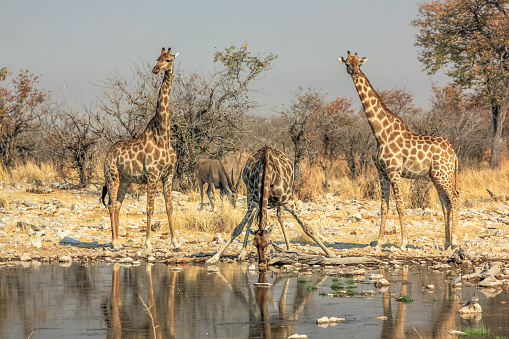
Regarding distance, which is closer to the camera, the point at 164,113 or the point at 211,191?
the point at 164,113

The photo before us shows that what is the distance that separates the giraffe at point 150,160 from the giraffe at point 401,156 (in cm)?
331

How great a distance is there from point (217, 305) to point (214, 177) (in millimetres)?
11372

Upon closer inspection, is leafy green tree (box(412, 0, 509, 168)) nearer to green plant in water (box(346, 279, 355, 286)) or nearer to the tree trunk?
the tree trunk

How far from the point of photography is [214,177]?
18.6 m

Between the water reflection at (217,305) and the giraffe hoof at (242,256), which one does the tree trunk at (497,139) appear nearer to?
the giraffe hoof at (242,256)

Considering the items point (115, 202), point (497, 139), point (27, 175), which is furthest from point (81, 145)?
point (497, 139)

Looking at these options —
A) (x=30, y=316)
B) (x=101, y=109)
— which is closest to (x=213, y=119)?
(x=101, y=109)

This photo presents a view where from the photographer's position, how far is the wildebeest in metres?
18.6

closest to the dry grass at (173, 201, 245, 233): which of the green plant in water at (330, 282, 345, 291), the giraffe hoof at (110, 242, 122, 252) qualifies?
the giraffe hoof at (110, 242, 122, 252)

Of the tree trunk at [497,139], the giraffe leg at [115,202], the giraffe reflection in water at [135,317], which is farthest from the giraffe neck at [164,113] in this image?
the tree trunk at [497,139]

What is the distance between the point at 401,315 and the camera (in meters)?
6.68

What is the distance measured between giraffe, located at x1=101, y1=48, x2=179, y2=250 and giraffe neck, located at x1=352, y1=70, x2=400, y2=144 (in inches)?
134

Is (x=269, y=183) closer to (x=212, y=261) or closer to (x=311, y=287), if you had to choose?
(x=212, y=261)

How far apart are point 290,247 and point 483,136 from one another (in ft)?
78.4
